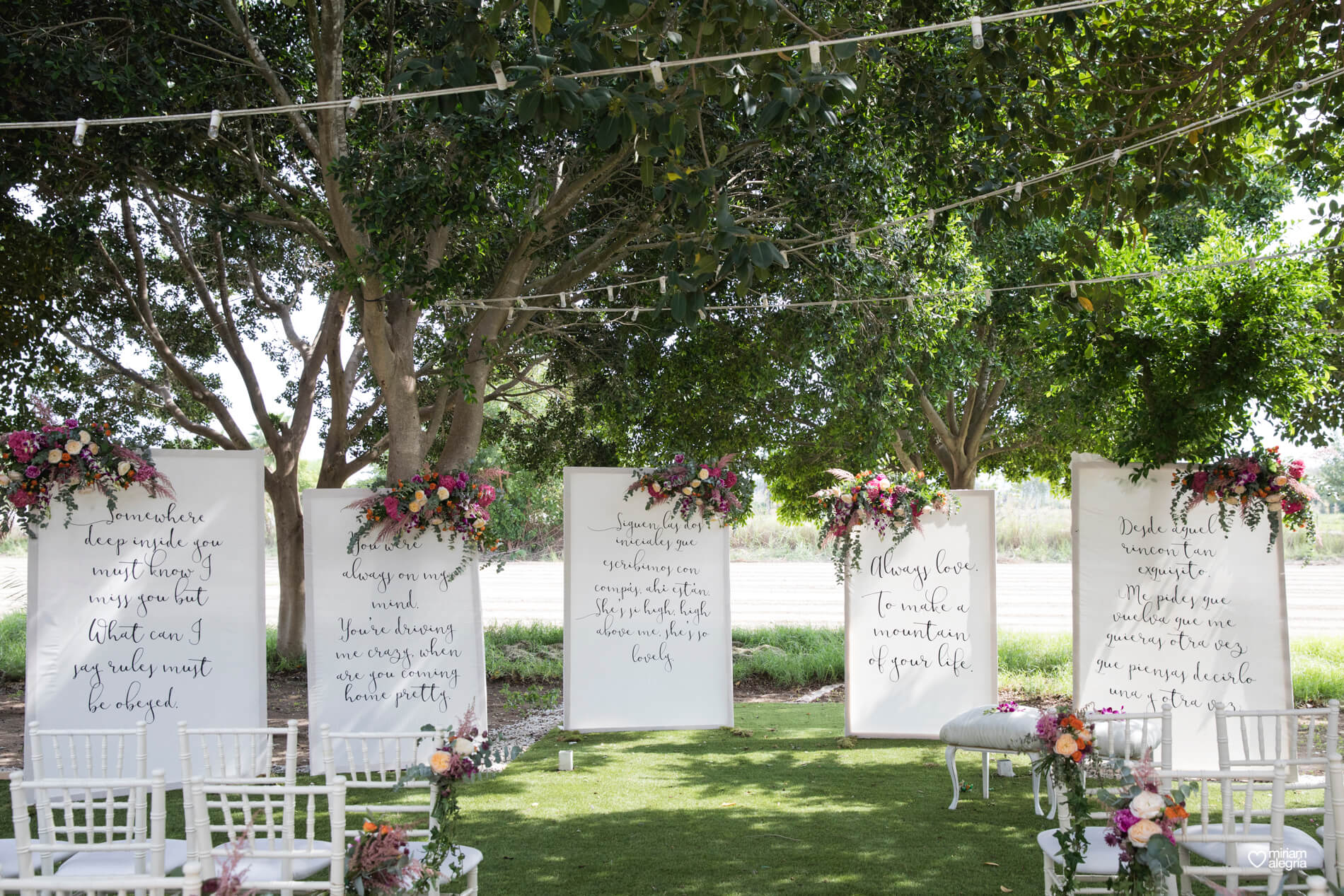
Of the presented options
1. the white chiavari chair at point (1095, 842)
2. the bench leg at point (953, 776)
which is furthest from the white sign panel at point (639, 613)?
the white chiavari chair at point (1095, 842)

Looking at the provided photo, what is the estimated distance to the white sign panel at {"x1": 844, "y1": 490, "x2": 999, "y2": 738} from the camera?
250 inches

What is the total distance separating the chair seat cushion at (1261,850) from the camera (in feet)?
10.4

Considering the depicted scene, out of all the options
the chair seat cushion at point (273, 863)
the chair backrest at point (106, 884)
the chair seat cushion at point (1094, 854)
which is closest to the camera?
the chair backrest at point (106, 884)

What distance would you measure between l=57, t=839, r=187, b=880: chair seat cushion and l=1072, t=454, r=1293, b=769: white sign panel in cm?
488

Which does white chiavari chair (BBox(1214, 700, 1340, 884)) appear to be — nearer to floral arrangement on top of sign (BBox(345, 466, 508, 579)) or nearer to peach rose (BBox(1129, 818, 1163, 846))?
peach rose (BBox(1129, 818, 1163, 846))

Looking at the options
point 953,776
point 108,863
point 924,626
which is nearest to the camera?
point 108,863

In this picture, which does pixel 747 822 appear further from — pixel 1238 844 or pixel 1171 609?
pixel 1171 609

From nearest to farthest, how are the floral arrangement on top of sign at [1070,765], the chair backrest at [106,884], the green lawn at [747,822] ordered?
the chair backrest at [106,884] → the floral arrangement on top of sign at [1070,765] → the green lawn at [747,822]

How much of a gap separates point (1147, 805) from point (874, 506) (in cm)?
376

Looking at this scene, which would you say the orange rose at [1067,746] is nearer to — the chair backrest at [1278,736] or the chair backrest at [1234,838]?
the chair backrest at [1234,838]

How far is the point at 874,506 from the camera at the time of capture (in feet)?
20.7

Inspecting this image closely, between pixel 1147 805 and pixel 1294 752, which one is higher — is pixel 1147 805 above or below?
above

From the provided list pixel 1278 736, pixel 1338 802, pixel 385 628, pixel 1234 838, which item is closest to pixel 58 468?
pixel 385 628

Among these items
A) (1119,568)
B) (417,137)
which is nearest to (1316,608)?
(1119,568)
